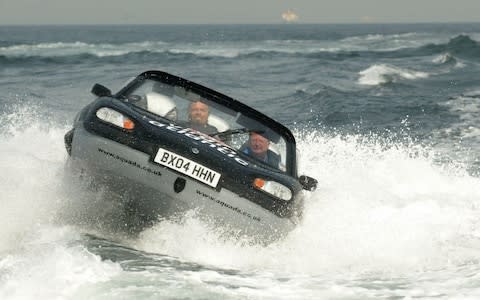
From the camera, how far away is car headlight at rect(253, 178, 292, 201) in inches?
258

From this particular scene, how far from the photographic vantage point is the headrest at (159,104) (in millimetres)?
7602

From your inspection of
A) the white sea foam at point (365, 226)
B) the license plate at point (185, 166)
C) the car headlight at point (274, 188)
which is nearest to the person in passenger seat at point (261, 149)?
the white sea foam at point (365, 226)

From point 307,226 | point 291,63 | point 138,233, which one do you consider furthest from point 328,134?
point 291,63

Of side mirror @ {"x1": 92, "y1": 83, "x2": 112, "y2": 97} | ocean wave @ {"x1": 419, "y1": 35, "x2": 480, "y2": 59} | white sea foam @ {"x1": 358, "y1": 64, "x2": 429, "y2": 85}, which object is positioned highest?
ocean wave @ {"x1": 419, "y1": 35, "x2": 480, "y2": 59}

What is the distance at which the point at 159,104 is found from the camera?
7.66m

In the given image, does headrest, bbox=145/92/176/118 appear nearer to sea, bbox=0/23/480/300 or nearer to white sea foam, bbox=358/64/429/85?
sea, bbox=0/23/480/300

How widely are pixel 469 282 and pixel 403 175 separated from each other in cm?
612

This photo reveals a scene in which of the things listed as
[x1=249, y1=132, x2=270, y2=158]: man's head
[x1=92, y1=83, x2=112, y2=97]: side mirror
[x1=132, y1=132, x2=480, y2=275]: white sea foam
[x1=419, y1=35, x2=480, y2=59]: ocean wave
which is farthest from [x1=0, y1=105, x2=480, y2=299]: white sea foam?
[x1=419, y1=35, x2=480, y2=59]: ocean wave

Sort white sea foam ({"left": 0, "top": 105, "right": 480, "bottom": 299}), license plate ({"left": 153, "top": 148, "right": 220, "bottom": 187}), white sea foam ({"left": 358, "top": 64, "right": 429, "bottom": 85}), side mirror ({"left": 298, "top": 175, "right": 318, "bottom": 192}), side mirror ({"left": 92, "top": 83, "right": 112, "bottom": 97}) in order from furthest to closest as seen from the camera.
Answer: white sea foam ({"left": 358, "top": 64, "right": 429, "bottom": 85}) < side mirror ({"left": 92, "top": 83, "right": 112, "bottom": 97}) < side mirror ({"left": 298, "top": 175, "right": 318, "bottom": 192}) < license plate ({"left": 153, "top": 148, "right": 220, "bottom": 187}) < white sea foam ({"left": 0, "top": 105, "right": 480, "bottom": 299})

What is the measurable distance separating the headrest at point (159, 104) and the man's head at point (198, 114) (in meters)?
0.19

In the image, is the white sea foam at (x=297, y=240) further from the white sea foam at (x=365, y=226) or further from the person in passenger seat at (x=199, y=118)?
the person in passenger seat at (x=199, y=118)

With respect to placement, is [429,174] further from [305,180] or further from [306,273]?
[306,273]

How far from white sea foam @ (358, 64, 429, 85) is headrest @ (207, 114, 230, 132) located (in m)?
20.2

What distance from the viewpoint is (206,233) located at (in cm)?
654
